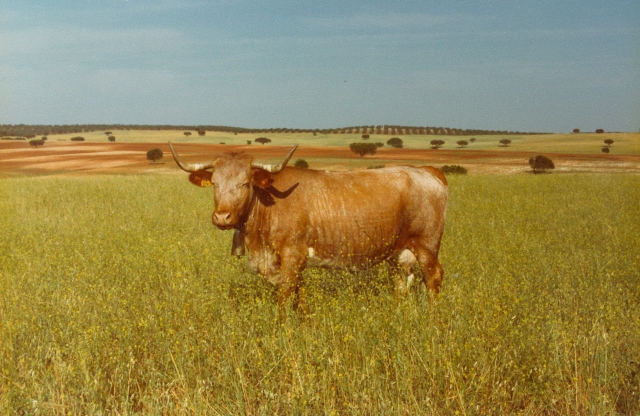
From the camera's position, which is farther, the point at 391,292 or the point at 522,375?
the point at 391,292

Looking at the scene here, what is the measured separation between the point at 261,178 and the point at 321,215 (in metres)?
0.97

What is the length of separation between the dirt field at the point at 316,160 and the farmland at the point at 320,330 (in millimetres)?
14875

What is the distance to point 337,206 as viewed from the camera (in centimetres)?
644

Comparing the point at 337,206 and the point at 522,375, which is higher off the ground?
the point at 337,206

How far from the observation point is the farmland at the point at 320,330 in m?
4.05

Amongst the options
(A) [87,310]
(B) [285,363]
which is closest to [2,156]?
(A) [87,310]

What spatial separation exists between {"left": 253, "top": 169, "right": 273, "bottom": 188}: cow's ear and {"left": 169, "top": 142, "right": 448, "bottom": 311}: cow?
12 millimetres

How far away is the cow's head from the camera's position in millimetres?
5578

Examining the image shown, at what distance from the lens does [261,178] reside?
19.3 feet

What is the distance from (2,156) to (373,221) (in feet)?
118

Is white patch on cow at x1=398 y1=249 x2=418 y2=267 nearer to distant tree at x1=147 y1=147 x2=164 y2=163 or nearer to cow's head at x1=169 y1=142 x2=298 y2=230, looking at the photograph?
cow's head at x1=169 y1=142 x2=298 y2=230

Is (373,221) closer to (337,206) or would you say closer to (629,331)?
(337,206)

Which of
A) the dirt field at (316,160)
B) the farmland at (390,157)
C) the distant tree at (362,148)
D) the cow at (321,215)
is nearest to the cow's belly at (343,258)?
the cow at (321,215)

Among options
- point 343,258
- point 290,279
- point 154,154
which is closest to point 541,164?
point 343,258
